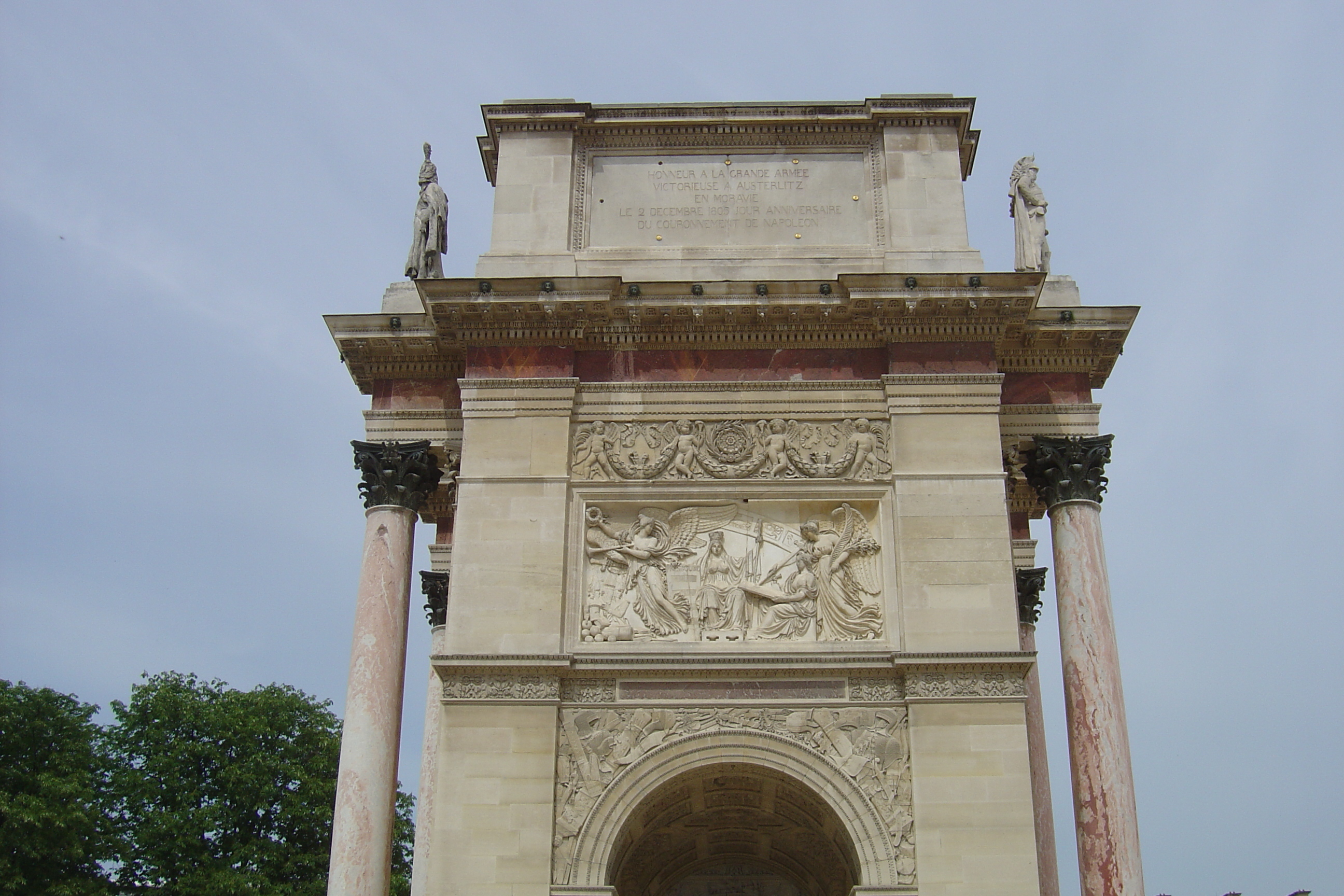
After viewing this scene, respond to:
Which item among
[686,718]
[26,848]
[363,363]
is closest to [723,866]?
[686,718]

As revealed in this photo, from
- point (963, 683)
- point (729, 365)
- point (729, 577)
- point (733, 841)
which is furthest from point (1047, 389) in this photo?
point (733, 841)

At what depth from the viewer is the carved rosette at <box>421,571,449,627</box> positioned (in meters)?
25.9

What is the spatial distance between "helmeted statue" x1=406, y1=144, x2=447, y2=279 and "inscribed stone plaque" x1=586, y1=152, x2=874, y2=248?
225cm

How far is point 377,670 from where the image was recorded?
20078mm

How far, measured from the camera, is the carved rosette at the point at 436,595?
25.9 meters

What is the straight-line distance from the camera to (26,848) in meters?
30.8

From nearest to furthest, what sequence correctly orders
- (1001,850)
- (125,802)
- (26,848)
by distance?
(1001,850) < (26,848) < (125,802)

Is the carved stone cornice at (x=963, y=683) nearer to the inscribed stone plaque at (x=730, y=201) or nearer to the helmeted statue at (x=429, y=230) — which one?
the inscribed stone plaque at (x=730, y=201)

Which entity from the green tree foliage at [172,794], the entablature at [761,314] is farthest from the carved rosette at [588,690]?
the green tree foliage at [172,794]

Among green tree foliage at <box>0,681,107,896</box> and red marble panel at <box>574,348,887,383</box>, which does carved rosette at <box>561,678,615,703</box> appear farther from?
green tree foliage at <box>0,681,107,896</box>

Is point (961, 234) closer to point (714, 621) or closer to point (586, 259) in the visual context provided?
point (586, 259)

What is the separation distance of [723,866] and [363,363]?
9.13 metres

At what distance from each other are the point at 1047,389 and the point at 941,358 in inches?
73.8

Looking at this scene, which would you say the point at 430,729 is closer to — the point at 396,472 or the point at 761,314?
the point at 396,472
